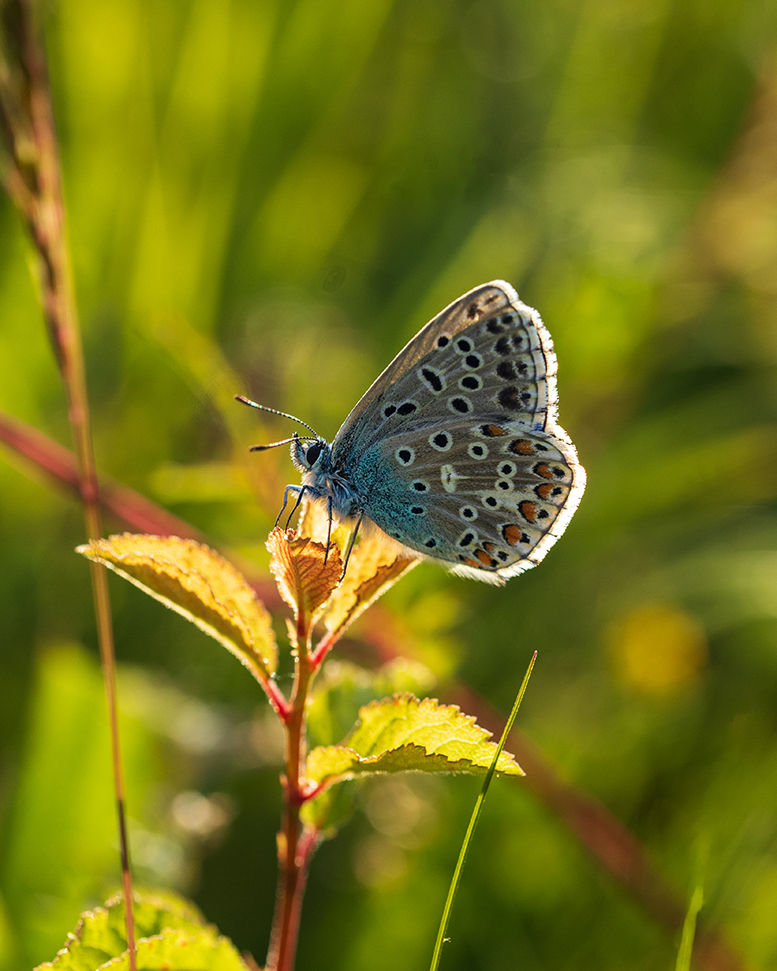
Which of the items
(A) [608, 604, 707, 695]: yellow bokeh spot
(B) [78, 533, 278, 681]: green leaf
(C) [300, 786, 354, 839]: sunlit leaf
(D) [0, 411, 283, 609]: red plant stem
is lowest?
(C) [300, 786, 354, 839]: sunlit leaf

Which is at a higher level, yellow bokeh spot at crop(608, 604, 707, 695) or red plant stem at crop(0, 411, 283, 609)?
red plant stem at crop(0, 411, 283, 609)

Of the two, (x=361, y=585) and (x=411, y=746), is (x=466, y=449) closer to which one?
(x=361, y=585)

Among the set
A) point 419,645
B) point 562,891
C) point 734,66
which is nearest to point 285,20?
point 734,66

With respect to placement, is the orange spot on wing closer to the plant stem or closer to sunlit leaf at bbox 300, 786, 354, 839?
sunlit leaf at bbox 300, 786, 354, 839

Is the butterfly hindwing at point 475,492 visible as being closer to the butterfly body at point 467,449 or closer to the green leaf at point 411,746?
the butterfly body at point 467,449

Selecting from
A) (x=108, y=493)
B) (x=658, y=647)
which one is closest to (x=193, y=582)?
(x=108, y=493)

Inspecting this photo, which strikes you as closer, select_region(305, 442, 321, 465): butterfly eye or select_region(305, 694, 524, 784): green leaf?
select_region(305, 694, 524, 784): green leaf

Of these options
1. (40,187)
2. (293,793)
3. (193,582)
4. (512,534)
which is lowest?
(293,793)

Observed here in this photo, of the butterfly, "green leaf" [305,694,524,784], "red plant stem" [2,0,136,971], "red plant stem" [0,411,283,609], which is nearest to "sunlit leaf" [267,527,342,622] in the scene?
"green leaf" [305,694,524,784]
